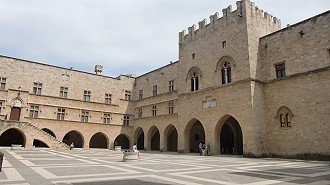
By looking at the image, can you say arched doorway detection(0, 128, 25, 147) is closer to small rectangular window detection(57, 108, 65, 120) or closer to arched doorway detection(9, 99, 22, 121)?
arched doorway detection(9, 99, 22, 121)

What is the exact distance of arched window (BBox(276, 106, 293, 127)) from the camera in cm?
1881

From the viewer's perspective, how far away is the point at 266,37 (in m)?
21.6

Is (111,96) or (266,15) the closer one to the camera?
(266,15)

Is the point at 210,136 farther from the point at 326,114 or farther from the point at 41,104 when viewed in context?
the point at 41,104

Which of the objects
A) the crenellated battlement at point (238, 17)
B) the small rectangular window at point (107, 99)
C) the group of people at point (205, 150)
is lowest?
the group of people at point (205, 150)

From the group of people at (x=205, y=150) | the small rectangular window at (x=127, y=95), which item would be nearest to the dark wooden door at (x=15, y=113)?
the small rectangular window at (x=127, y=95)

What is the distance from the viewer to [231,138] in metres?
27.3

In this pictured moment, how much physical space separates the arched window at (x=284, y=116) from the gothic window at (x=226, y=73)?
505 cm

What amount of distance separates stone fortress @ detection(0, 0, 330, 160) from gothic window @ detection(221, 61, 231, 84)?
100mm

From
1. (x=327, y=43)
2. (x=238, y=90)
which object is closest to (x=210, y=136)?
(x=238, y=90)

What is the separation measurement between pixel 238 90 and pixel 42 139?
2071cm

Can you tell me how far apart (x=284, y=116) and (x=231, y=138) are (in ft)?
29.3

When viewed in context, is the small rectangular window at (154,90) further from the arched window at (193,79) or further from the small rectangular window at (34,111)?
the small rectangular window at (34,111)

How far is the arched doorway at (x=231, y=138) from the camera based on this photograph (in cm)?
2522
